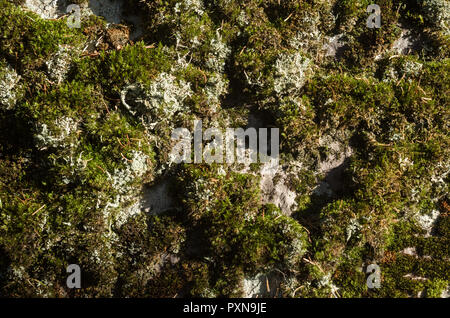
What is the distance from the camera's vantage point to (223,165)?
488 centimetres

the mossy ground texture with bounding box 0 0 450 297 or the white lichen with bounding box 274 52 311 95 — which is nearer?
the mossy ground texture with bounding box 0 0 450 297

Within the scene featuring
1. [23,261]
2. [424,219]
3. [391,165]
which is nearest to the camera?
[23,261]

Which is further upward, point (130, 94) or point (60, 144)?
point (130, 94)

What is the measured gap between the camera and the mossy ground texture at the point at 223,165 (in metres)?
4.65

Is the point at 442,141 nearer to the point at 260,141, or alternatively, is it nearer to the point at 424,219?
the point at 424,219

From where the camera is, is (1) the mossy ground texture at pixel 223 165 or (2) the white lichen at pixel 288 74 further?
(2) the white lichen at pixel 288 74

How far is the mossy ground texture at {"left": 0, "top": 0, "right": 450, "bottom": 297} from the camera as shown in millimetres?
4648

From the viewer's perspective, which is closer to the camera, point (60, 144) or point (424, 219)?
point (60, 144)

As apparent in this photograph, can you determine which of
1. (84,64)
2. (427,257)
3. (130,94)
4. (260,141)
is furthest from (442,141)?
(84,64)

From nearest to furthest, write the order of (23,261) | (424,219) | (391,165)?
(23,261) < (391,165) < (424,219)

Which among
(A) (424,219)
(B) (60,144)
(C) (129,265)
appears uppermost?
(B) (60,144)

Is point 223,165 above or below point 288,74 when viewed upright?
below

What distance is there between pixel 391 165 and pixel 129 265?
3.77 m

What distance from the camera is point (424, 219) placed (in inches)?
204
